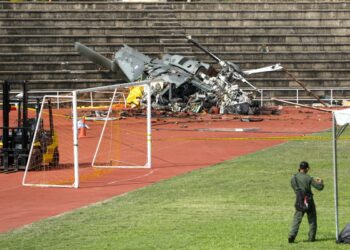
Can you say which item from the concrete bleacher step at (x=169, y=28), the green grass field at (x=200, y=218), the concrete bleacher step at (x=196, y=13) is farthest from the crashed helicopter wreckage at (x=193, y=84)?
the green grass field at (x=200, y=218)

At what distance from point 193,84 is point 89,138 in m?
10.5

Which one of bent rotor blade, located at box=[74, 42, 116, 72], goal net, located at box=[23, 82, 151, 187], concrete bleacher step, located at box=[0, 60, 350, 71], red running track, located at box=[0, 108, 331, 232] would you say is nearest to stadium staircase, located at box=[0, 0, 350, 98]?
concrete bleacher step, located at box=[0, 60, 350, 71]

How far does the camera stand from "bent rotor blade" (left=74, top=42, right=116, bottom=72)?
153ft

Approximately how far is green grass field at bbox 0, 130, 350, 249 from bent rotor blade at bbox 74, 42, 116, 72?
916 inches

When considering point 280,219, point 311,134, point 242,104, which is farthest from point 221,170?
point 242,104

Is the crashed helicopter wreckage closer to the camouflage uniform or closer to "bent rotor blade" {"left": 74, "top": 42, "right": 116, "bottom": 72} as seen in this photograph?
"bent rotor blade" {"left": 74, "top": 42, "right": 116, "bottom": 72}

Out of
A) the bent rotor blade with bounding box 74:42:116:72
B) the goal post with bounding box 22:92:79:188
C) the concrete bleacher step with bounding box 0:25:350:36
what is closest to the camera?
the goal post with bounding box 22:92:79:188

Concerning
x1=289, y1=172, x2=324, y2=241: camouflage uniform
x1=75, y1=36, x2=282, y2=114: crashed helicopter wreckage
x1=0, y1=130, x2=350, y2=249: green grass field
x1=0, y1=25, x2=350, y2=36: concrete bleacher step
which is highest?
x1=0, y1=25, x2=350, y2=36: concrete bleacher step

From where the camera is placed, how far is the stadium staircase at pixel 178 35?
50219 millimetres

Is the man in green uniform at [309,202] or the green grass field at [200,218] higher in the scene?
the man in green uniform at [309,202]

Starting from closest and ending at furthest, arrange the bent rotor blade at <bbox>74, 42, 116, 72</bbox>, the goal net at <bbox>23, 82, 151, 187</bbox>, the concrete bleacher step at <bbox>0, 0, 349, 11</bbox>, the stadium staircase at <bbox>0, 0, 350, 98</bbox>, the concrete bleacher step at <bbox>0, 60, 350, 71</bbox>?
the goal net at <bbox>23, 82, 151, 187</bbox>
the bent rotor blade at <bbox>74, 42, 116, 72</bbox>
the concrete bleacher step at <bbox>0, 60, 350, 71</bbox>
the stadium staircase at <bbox>0, 0, 350, 98</bbox>
the concrete bleacher step at <bbox>0, 0, 349, 11</bbox>

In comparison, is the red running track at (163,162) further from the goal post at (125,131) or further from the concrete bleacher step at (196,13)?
the concrete bleacher step at (196,13)

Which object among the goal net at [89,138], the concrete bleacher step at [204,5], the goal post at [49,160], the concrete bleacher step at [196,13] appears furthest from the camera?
the concrete bleacher step at [204,5]

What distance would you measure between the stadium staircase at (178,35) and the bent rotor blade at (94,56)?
202cm
